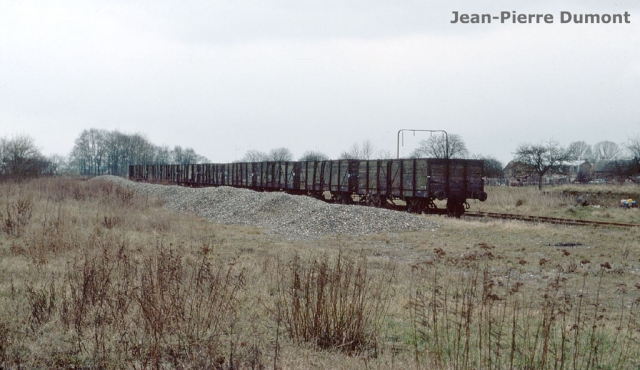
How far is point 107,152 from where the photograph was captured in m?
122

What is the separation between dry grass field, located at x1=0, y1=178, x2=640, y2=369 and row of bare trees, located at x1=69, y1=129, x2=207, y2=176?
11371 cm

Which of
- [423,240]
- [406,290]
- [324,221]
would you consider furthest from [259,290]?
[324,221]

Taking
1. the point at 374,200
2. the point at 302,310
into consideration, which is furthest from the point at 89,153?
the point at 302,310

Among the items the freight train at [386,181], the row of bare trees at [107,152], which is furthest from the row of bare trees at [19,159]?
the row of bare trees at [107,152]

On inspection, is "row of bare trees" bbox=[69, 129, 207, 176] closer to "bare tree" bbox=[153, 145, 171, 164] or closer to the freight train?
"bare tree" bbox=[153, 145, 171, 164]

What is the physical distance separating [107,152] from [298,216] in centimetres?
11413

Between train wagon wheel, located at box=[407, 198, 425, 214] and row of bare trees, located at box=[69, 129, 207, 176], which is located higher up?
row of bare trees, located at box=[69, 129, 207, 176]

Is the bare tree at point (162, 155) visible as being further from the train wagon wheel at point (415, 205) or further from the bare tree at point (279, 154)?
the train wagon wheel at point (415, 205)

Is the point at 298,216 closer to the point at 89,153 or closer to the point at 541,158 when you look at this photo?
the point at 541,158

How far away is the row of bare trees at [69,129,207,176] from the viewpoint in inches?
4747

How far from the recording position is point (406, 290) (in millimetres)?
8352

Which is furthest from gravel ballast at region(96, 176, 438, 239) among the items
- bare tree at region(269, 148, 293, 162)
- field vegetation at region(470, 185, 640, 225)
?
bare tree at region(269, 148, 293, 162)

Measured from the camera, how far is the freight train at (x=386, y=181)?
2217cm

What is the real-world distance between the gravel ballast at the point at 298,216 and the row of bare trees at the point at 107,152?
101012 mm
